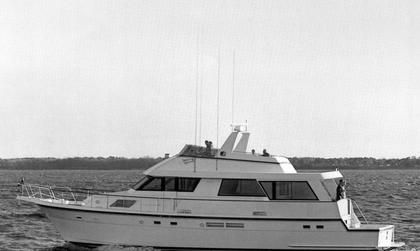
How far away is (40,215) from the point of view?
115ft

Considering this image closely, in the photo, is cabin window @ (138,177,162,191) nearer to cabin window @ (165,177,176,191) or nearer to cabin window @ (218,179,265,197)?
cabin window @ (165,177,176,191)

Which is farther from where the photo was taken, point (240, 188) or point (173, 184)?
point (173, 184)

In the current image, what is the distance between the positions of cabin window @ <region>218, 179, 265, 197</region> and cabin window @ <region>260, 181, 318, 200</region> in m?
0.22

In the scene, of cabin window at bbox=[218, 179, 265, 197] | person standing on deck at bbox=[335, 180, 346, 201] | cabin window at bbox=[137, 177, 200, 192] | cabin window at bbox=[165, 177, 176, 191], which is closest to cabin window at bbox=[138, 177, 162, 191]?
cabin window at bbox=[137, 177, 200, 192]

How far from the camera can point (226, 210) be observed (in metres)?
21.4

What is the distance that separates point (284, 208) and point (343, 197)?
1.93 m

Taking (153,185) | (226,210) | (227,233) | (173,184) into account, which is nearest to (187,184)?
(173,184)

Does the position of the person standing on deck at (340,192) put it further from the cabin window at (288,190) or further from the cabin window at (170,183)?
the cabin window at (170,183)

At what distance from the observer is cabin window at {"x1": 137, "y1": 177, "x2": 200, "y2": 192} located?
2192 centimetres

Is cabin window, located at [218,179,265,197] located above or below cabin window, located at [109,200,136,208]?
above

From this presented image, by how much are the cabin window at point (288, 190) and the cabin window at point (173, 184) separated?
6.73ft

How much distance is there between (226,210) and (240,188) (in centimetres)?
→ 79

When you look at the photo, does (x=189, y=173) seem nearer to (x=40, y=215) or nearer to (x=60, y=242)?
(x=60, y=242)

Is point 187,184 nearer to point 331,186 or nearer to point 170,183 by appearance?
point 170,183
